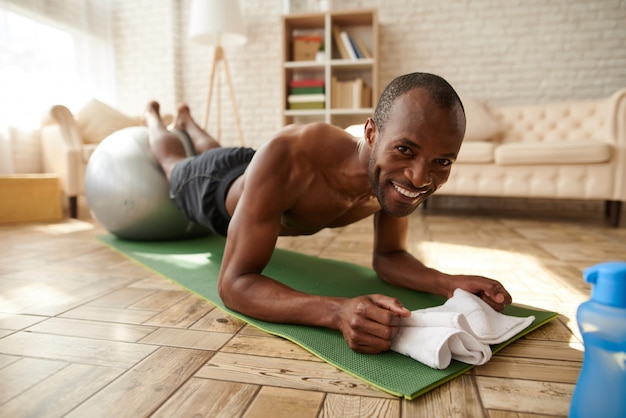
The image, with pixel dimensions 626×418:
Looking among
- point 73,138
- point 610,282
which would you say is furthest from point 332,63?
point 610,282

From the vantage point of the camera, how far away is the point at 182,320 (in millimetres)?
1219

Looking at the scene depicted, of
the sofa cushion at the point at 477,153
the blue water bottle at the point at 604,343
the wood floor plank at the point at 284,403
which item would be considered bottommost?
the wood floor plank at the point at 284,403

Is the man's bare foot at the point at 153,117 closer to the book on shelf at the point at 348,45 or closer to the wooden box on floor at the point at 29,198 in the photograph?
the wooden box on floor at the point at 29,198

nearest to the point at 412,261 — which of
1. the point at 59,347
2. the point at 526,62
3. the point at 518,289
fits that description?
the point at 518,289

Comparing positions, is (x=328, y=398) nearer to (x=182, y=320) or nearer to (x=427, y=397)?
(x=427, y=397)

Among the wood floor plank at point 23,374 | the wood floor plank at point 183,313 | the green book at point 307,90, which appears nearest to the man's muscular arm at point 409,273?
the wood floor plank at point 183,313

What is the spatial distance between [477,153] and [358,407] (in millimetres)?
2928

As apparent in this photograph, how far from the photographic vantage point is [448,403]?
791mm

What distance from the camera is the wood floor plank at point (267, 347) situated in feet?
3.22

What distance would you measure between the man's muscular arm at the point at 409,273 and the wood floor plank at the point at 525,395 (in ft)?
0.93

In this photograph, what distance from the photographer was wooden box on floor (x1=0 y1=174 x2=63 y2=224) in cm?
297

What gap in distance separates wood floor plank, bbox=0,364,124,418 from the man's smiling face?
2.32 ft

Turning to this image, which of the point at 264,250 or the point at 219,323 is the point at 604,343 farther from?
the point at 219,323

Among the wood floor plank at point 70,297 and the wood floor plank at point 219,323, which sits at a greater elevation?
the wood floor plank at point 219,323
